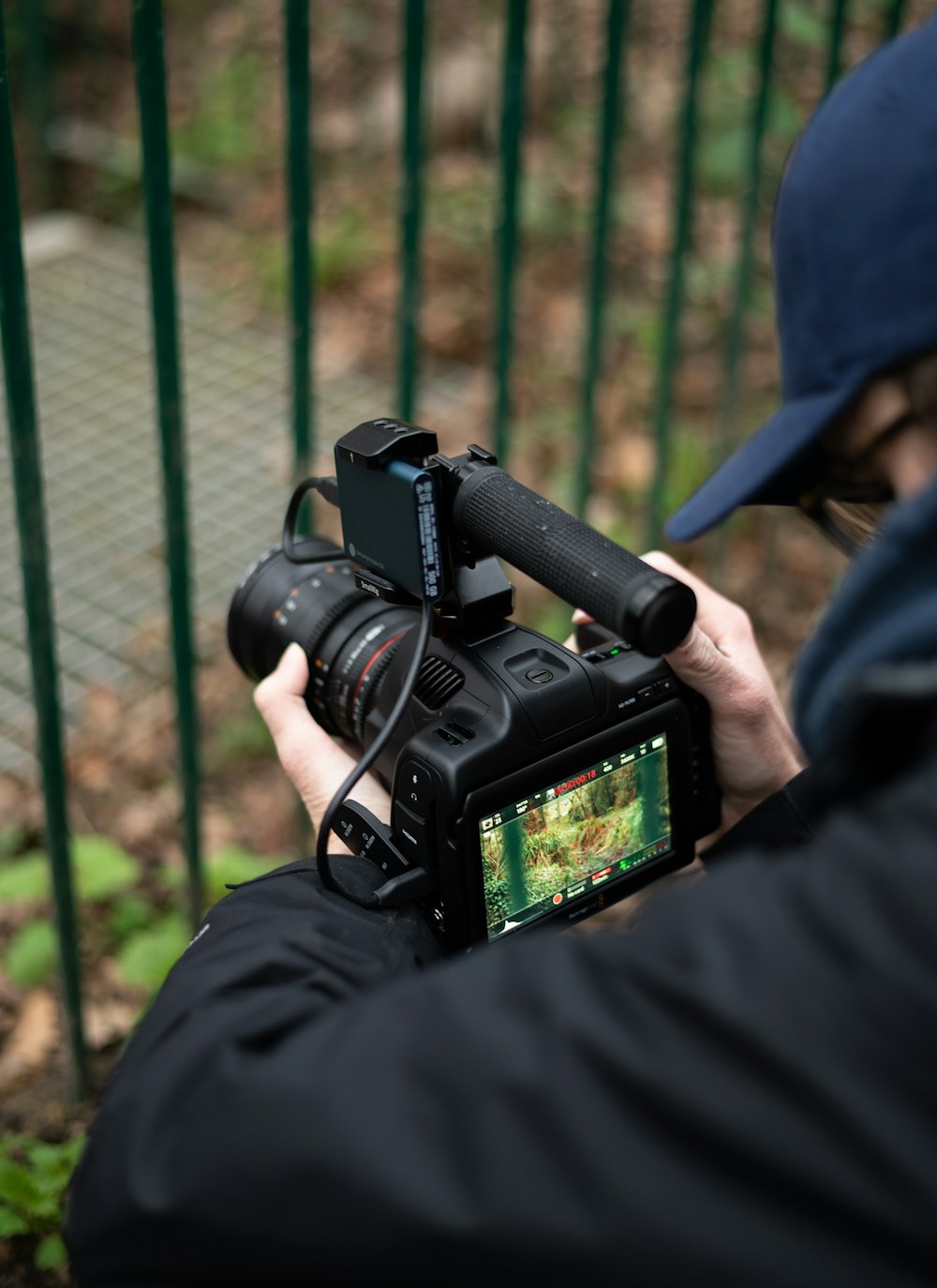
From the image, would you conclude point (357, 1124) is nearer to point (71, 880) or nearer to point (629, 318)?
point (71, 880)

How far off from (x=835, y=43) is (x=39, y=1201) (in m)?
2.86

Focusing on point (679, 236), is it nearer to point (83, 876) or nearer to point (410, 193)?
point (410, 193)

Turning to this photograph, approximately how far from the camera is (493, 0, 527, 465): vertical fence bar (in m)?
2.37

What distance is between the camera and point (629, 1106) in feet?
3.05

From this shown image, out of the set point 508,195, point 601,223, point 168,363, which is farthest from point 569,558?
point 601,223

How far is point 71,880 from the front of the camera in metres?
2.30

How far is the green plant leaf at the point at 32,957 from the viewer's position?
268 centimetres

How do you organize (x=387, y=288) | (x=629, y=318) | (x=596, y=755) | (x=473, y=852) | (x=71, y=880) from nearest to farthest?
(x=473, y=852) → (x=596, y=755) → (x=71, y=880) → (x=629, y=318) → (x=387, y=288)

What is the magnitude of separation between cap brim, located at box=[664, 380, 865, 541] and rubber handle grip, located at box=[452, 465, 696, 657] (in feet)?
0.30

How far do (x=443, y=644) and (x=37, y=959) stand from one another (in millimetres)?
1501

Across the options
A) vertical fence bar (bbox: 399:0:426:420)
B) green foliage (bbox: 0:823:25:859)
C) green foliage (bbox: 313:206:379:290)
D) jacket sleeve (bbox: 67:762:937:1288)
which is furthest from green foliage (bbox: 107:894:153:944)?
green foliage (bbox: 313:206:379:290)

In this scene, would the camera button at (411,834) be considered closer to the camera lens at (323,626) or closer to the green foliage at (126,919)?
the camera lens at (323,626)

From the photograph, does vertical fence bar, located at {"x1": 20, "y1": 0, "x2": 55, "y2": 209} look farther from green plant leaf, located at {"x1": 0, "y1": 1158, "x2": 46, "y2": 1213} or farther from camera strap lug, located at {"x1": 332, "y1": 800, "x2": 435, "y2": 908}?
camera strap lug, located at {"x1": 332, "y1": 800, "x2": 435, "y2": 908}

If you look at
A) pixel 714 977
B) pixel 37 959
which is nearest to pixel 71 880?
pixel 37 959
